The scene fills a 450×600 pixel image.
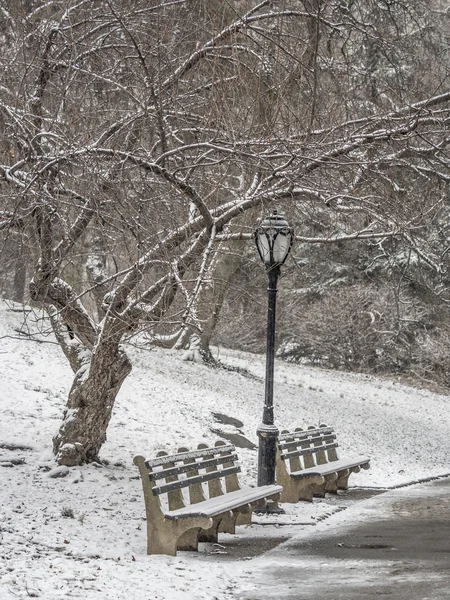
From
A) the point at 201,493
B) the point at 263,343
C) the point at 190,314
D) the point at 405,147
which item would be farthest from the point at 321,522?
the point at 263,343

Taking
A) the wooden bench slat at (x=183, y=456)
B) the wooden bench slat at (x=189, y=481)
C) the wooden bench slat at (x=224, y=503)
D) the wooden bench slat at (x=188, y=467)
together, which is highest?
the wooden bench slat at (x=183, y=456)

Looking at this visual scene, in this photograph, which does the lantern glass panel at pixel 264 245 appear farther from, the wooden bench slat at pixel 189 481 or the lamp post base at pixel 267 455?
the wooden bench slat at pixel 189 481

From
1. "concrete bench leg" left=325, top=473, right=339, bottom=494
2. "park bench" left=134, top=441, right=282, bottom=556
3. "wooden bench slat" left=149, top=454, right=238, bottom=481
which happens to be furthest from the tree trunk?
"concrete bench leg" left=325, top=473, right=339, bottom=494

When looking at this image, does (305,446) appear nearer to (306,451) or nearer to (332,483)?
(306,451)

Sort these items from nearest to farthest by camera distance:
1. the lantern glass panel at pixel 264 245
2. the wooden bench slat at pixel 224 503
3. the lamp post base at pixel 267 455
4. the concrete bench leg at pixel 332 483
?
1. the wooden bench slat at pixel 224 503
2. the lantern glass panel at pixel 264 245
3. the lamp post base at pixel 267 455
4. the concrete bench leg at pixel 332 483

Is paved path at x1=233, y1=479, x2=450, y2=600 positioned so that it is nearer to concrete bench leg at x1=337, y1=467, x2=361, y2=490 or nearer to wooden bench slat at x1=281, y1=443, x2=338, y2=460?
wooden bench slat at x1=281, y1=443, x2=338, y2=460

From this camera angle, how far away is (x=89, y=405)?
436 inches

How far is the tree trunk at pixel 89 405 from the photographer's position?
36.0 ft

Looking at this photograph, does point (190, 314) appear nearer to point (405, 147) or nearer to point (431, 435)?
point (405, 147)

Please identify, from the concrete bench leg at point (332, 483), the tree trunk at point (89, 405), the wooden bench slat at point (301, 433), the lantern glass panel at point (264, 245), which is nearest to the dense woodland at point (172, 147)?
the tree trunk at point (89, 405)

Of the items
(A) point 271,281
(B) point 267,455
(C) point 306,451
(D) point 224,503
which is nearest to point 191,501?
(D) point 224,503

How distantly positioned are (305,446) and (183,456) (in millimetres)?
4108

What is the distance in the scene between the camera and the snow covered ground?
6926mm

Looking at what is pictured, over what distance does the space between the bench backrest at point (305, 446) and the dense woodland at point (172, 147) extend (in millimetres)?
2070
